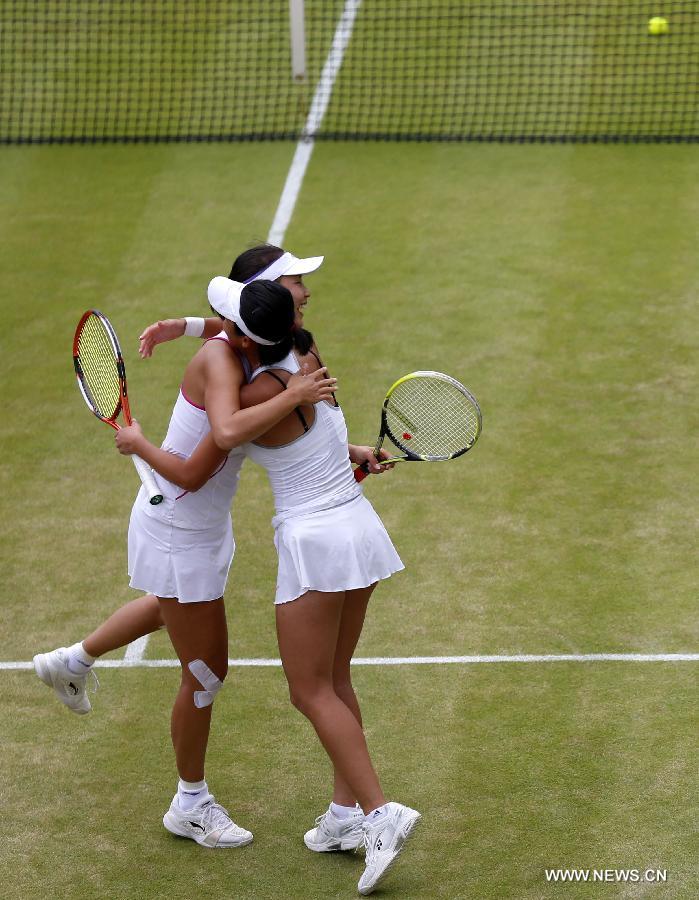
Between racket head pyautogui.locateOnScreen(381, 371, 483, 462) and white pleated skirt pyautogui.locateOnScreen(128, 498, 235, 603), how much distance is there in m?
0.95

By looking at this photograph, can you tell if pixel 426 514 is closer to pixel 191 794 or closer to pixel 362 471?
pixel 362 471

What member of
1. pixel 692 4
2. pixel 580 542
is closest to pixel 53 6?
pixel 692 4

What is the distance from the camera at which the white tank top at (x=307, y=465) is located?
511 centimetres

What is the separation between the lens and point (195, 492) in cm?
522

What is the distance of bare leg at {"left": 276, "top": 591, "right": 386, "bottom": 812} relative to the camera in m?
5.08

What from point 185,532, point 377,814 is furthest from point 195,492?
point 377,814

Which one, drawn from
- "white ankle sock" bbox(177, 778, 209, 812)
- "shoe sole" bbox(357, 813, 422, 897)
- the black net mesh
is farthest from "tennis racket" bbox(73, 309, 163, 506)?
the black net mesh

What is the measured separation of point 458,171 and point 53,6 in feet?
23.1

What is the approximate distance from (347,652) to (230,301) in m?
1.44

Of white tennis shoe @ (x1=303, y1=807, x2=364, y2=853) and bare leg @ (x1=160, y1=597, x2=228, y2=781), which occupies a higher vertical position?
bare leg @ (x1=160, y1=597, x2=228, y2=781)

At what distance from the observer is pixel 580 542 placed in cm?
768

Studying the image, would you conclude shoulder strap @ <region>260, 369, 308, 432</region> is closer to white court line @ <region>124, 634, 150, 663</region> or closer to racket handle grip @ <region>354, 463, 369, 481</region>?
racket handle grip @ <region>354, 463, 369, 481</region>

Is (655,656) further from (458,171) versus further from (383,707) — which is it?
(458,171)

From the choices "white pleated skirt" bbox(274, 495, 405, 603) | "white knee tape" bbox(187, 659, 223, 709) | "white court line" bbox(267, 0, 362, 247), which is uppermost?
"white pleated skirt" bbox(274, 495, 405, 603)
